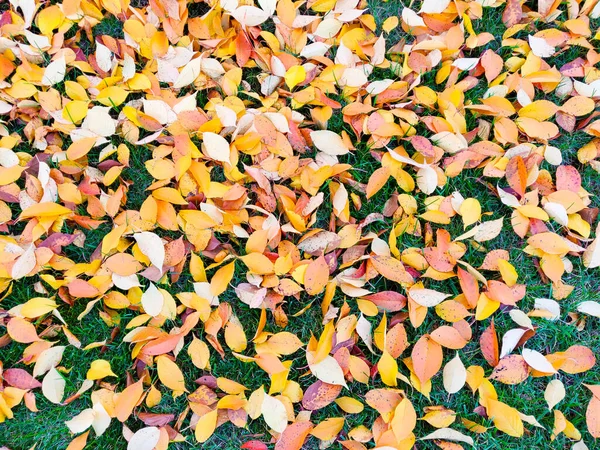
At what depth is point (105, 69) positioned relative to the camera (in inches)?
76.3

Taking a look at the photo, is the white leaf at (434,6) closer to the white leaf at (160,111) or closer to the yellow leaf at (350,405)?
the white leaf at (160,111)

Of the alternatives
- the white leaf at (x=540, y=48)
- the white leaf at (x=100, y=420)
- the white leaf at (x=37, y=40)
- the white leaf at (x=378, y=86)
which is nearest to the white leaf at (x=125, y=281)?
the white leaf at (x=100, y=420)

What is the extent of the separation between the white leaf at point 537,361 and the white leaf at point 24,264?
1.53 meters

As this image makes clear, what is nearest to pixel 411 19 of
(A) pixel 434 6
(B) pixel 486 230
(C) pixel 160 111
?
(A) pixel 434 6

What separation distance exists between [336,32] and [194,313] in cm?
116

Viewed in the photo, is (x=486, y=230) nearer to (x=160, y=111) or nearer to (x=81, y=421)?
(x=160, y=111)

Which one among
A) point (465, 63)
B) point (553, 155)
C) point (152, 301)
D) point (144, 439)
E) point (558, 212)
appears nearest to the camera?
point (144, 439)

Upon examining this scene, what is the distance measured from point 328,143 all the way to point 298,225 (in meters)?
0.32

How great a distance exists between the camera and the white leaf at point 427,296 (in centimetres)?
164

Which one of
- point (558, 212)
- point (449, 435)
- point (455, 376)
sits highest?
point (558, 212)

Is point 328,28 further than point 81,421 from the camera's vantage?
Yes

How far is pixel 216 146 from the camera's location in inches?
69.7

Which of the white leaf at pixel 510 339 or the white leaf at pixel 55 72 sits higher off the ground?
the white leaf at pixel 55 72

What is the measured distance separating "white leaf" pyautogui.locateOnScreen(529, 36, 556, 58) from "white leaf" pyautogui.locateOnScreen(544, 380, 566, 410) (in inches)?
46.5
